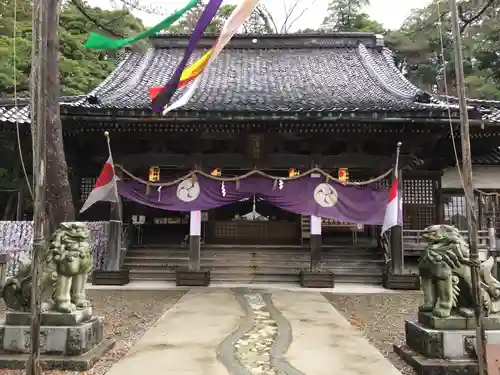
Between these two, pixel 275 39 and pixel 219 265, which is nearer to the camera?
pixel 219 265

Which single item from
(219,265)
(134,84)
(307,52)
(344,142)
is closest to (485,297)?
(344,142)

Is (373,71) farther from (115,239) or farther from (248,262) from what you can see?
(115,239)

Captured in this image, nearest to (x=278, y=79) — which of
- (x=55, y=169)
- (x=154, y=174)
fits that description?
(x=154, y=174)

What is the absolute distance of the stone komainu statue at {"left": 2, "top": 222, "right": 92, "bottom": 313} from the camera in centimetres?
486

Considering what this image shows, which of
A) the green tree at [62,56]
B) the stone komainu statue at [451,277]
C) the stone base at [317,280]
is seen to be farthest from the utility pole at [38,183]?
the green tree at [62,56]

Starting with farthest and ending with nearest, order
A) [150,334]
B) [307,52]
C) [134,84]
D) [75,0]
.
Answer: [307,52] → [134,84] → [75,0] → [150,334]

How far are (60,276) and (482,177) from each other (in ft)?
42.3

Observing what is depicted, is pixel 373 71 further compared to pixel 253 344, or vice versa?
pixel 373 71

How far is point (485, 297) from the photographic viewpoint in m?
4.59

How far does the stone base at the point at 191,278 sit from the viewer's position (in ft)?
35.6

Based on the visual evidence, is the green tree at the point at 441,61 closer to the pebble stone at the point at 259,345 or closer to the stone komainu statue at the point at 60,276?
the pebble stone at the point at 259,345

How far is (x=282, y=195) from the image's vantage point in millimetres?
10703

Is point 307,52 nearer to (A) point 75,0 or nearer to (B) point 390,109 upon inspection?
(B) point 390,109

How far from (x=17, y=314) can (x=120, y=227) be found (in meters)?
6.48
